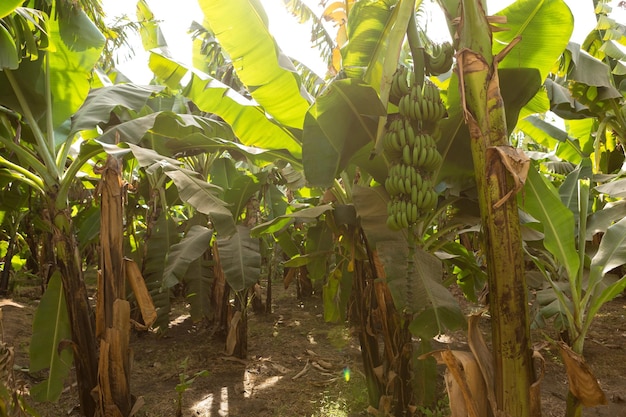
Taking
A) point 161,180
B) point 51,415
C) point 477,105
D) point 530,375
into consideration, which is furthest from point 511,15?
point 51,415

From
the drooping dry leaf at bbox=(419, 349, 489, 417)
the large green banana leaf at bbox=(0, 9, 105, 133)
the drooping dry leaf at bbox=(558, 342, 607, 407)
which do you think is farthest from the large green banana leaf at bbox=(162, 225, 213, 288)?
the drooping dry leaf at bbox=(558, 342, 607, 407)

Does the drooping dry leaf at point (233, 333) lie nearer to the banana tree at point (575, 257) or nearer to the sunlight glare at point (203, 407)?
the sunlight glare at point (203, 407)

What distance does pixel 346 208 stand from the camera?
98.0 inches

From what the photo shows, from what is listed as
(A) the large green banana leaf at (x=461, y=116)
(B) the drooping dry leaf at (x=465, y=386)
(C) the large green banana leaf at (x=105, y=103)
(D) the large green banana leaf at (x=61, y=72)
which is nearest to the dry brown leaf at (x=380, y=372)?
(B) the drooping dry leaf at (x=465, y=386)

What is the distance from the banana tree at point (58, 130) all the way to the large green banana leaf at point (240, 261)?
0.94m

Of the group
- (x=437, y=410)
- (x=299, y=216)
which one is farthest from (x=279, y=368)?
(x=299, y=216)

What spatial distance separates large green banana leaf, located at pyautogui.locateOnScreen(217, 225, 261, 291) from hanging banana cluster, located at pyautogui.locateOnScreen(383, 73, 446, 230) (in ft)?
4.78

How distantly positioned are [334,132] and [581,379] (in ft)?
4.82

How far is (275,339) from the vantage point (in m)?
4.79

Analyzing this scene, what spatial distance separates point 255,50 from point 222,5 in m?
0.28

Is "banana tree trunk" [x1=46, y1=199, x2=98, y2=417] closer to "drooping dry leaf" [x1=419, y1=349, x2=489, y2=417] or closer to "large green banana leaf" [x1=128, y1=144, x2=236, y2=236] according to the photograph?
"large green banana leaf" [x1=128, y1=144, x2=236, y2=236]

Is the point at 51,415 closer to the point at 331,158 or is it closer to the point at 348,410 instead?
the point at 348,410

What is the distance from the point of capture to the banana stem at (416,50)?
1.83 m

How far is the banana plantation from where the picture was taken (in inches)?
64.1
